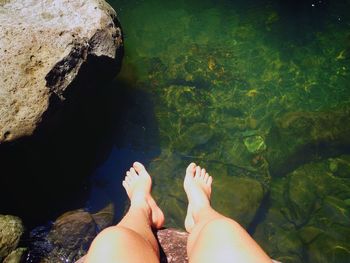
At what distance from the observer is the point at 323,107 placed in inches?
221

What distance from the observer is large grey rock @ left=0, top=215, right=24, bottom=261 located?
3.22 metres

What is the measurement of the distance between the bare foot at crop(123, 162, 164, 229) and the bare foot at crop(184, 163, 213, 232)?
0.31m

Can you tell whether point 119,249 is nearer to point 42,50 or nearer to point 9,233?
point 9,233

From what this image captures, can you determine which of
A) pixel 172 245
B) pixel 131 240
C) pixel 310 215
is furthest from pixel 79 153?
pixel 310 215

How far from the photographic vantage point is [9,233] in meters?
3.30

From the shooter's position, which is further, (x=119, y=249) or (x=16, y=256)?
(x=16, y=256)

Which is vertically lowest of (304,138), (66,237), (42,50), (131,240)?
(66,237)

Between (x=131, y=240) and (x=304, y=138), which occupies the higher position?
(x=131, y=240)

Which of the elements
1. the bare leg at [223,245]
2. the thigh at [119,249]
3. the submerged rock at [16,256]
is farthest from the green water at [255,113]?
the thigh at [119,249]

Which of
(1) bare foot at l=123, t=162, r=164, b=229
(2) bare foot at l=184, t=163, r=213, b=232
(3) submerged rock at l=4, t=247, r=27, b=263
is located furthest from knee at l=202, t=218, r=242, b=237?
(3) submerged rock at l=4, t=247, r=27, b=263

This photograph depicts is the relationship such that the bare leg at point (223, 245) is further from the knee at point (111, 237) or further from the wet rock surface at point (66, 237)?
the wet rock surface at point (66, 237)

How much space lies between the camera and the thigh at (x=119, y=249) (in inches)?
75.7

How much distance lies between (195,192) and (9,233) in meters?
1.97

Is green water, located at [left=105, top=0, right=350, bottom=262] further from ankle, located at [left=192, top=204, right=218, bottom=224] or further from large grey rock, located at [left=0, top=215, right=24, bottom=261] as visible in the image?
large grey rock, located at [left=0, top=215, right=24, bottom=261]
